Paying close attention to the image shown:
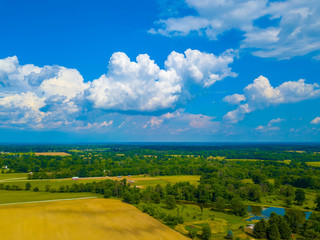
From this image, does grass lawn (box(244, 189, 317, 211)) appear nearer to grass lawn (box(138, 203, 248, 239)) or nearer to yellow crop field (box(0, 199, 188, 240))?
grass lawn (box(138, 203, 248, 239))

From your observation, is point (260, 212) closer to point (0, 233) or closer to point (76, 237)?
point (76, 237)

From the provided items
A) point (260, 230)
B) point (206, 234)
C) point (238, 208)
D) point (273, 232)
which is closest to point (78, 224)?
point (206, 234)

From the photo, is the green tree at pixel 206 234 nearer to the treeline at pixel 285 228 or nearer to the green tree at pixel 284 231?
the treeline at pixel 285 228

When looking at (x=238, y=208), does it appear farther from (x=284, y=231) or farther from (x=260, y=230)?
(x=284, y=231)

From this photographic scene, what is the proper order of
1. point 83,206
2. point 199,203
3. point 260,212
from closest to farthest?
1. point 83,206
2. point 260,212
3. point 199,203

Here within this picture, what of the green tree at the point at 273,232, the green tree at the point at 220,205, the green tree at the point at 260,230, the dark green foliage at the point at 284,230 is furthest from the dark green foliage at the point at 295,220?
the green tree at the point at 220,205

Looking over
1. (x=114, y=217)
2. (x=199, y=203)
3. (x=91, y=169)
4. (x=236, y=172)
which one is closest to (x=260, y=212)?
(x=199, y=203)

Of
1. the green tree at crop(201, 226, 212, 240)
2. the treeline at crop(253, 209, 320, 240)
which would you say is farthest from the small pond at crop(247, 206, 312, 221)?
the green tree at crop(201, 226, 212, 240)

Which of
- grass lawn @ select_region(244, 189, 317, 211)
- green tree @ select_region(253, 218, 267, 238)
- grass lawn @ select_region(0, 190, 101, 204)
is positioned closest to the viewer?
green tree @ select_region(253, 218, 267, 238)
